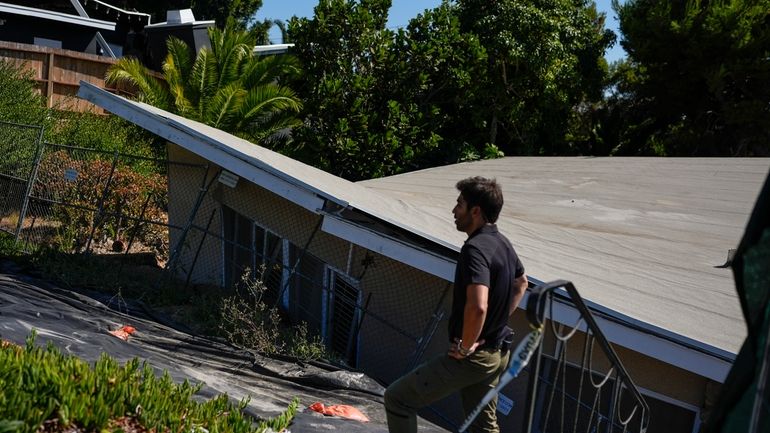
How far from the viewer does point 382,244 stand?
782 cm

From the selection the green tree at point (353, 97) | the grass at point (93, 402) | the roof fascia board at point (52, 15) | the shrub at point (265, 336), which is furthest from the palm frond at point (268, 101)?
the grass at point (93, 402)

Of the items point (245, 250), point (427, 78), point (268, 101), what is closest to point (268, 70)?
point (268, 101)

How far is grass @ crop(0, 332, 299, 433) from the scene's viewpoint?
3.87m

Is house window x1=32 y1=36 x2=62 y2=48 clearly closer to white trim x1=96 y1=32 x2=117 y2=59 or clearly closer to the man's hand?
white trim x1=96 y1=32 x2=117 y2=59

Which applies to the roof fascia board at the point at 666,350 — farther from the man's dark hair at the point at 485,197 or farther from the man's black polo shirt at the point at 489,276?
the man's dark hair at the point at 485,197

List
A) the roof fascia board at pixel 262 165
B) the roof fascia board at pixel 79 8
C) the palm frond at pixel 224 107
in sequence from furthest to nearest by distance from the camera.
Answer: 1. the roof fascia board at pixel 79 8
2. the palm frond at pixel 224 107
3. the roof fascia board at pixel 262 165

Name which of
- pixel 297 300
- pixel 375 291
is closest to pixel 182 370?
pixel 375 291

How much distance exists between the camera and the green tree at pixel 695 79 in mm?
18406

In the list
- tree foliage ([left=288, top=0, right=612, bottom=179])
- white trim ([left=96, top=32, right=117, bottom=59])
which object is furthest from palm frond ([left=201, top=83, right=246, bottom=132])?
white trim ([left=96, top=32, right=117, bottom=59])

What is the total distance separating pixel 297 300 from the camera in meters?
10.3

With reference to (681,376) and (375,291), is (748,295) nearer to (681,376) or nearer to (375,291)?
(681,376)

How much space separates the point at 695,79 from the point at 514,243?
13.4 meters

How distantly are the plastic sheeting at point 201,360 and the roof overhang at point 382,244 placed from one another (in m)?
1.19

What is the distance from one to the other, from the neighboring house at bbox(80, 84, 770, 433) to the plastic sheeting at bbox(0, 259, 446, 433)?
938mm
